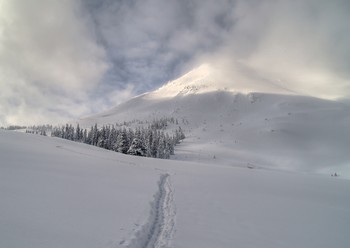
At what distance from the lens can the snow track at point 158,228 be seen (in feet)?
24.1

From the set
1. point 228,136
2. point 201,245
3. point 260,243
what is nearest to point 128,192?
point 201,245

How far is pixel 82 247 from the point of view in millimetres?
5965

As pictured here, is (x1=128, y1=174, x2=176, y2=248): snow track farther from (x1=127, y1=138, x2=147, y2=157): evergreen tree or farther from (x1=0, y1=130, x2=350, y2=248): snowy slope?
(x1=127, y1=138, x2=147, y2=157): evergreen tree

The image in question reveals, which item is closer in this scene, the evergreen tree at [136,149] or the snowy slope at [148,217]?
the snowy slope at [148,217]

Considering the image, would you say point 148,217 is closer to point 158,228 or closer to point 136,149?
point 158,228

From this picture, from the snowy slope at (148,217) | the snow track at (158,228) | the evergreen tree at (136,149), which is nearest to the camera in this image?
the snowy slope at (148,217)

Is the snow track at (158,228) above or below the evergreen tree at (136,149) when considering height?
below

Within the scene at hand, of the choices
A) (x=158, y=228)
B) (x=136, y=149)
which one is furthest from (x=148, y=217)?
(x=136, y=149)

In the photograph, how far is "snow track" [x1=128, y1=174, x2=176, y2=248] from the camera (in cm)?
736

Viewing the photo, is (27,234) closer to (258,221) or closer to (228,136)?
(258,221)

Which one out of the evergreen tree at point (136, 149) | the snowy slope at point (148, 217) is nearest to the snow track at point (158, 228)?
the snowy slope at point (148, 217)

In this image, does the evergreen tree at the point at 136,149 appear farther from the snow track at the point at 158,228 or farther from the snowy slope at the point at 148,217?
the snow track at the point at 158,228

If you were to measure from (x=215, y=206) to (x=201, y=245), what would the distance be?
5516 mm

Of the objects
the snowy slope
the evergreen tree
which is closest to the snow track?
the snowy slope
